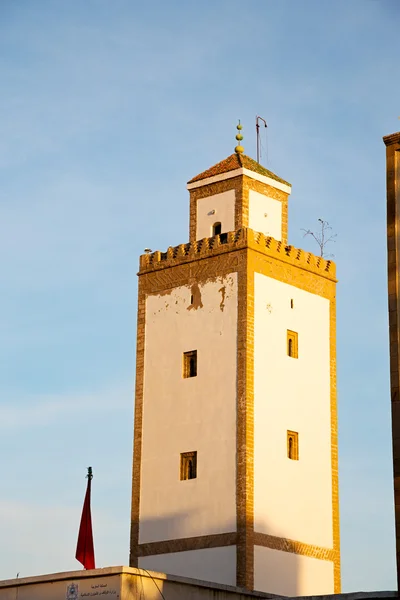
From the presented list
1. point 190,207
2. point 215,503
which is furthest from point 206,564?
point 190,207

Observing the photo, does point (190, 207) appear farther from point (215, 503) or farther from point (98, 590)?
point (98, 590)

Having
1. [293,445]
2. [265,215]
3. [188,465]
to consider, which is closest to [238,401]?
[293,445]

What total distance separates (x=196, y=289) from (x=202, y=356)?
7.27ft

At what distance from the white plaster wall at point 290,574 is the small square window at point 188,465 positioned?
3.25 meters

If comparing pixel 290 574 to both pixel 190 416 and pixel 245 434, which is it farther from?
pixel 190 416

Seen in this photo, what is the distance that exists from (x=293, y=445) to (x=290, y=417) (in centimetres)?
84

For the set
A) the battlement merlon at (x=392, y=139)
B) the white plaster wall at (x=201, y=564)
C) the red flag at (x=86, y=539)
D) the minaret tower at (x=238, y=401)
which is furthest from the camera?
the red flag at (x=86, y=539)

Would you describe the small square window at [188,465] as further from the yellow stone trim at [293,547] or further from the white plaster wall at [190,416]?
the yellow stone trim at [293,547]

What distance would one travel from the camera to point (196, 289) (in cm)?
4581

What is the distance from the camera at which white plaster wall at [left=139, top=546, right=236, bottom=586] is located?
138ft

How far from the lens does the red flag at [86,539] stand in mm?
43719

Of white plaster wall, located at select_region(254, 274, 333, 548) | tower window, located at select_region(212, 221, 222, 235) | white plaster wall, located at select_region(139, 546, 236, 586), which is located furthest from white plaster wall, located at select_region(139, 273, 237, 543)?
tower window, located at select_region(212, 221, 222, 235)

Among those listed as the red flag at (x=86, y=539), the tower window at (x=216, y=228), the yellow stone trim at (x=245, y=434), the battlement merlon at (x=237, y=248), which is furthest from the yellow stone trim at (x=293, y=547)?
the tower window at (x=216, y=228)

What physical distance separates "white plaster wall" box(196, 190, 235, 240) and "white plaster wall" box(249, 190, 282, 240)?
2.04ft
